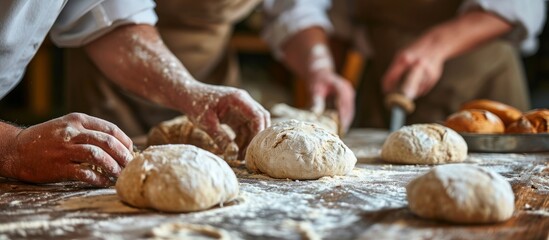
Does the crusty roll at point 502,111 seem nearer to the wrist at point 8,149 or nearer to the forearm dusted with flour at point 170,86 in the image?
the forearm dusted with flour at point 170,86

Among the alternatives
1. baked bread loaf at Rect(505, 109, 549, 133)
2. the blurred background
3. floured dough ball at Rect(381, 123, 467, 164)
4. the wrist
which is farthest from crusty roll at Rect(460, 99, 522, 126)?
the blurred background

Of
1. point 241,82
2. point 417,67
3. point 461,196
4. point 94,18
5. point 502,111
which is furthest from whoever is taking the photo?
point 241,82

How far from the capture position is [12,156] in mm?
1148

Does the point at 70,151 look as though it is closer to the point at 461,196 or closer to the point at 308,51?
the point at 461,196

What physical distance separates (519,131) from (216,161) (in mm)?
1029

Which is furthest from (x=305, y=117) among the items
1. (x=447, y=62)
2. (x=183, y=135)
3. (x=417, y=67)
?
(x=447, y=62)

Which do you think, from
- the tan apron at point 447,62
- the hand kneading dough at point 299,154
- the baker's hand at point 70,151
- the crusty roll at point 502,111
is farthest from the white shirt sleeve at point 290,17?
the baker's hand at point 70,151

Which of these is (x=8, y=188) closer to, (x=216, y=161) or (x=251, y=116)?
(x=216, y=161)

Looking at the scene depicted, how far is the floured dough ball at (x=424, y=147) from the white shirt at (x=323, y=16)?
3.62ft

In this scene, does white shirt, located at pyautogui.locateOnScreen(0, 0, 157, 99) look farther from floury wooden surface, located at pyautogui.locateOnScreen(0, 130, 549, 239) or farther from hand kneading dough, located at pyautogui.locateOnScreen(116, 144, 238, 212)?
hand kneading dough, located at pyautogui.locateOnScreen(116, 144, 238, 212)

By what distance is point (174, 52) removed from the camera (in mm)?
2449

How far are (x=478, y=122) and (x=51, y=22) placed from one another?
1.15 m

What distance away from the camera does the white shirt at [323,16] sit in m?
2.44

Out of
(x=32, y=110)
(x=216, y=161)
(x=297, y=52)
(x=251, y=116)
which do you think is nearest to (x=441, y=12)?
(x=297, y=52)
